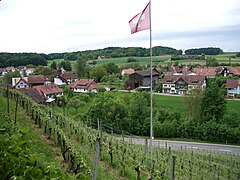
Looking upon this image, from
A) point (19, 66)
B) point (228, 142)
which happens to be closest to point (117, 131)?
point (228, 142)

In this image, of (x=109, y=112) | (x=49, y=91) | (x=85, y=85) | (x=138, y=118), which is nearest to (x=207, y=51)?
(x=85, y=85)

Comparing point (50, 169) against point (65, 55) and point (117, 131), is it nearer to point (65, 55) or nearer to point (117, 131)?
point (117, 131)

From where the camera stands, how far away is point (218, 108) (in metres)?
36.8

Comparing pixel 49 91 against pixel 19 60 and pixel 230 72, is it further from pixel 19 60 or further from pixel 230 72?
pixel 19 60

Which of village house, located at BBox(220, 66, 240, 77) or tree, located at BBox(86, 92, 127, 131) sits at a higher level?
village house, located at BBox(220, 66, 240, 77)

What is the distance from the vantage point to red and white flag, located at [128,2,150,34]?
10.3m

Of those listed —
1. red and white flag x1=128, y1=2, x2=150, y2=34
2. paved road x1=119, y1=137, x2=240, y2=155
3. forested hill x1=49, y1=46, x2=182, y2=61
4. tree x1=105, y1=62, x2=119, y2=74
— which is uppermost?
forested hill x1=49, y1=46, x2=182, y2=61

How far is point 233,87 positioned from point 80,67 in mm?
45566

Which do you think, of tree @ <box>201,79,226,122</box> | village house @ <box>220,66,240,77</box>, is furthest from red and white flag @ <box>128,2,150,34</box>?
village house @ <box>220,66,240,77</box>

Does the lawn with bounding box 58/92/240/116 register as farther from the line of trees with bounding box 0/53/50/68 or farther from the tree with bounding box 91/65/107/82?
the line of trees with bounding box 0/53/50/68

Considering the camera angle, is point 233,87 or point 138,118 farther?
point 233,87

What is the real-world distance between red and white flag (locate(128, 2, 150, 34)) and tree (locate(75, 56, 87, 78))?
243 ft

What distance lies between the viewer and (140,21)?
34.4 feet

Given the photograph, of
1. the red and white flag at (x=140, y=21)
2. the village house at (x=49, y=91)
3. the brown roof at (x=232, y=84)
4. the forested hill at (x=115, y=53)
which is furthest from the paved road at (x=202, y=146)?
the forested hill at (x=115, y=53)
